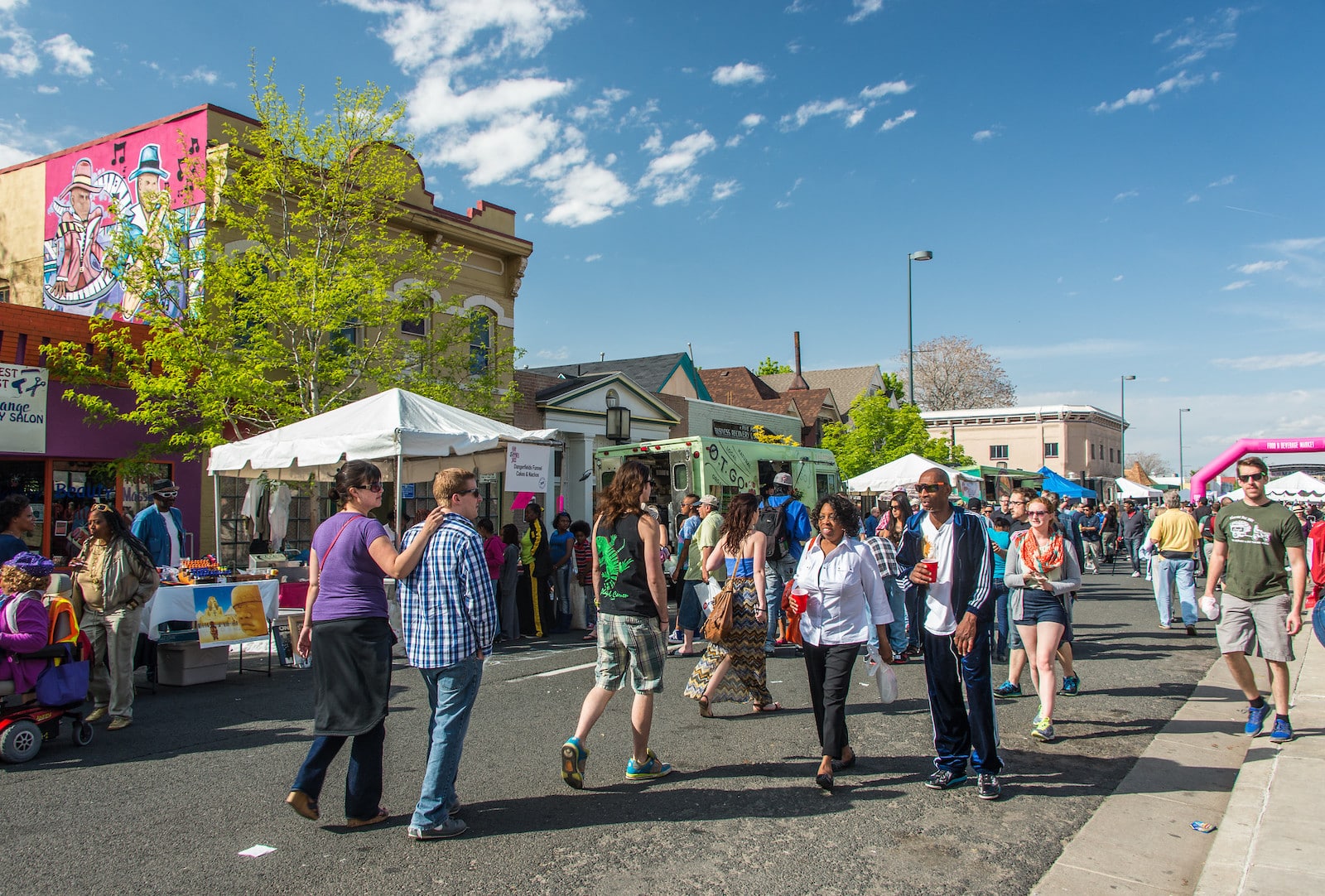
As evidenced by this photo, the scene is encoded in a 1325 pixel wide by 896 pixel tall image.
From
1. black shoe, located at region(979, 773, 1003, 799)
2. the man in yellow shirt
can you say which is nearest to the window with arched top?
the man in yellow shirt

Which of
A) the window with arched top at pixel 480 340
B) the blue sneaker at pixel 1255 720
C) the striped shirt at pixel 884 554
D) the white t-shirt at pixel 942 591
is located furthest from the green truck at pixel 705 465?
the white t-shirt at pixel 942 591

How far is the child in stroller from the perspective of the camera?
5.94 metres

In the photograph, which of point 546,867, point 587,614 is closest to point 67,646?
point 546,867

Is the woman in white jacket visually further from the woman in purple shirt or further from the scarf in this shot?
the woman in purple shirt

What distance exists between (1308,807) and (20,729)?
769 centimetres

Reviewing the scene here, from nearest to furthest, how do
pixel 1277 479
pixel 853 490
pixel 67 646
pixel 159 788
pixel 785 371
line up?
pixel 159 788, pixel 67 646, pixel 853 490, pixel 1277 479, pixel 785 371

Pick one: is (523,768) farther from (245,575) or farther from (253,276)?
(253,276)

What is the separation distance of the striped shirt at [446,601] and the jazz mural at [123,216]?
11.1m

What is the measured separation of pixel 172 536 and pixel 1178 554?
39.3ft

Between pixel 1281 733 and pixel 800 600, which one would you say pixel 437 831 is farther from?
pixel 1281 733

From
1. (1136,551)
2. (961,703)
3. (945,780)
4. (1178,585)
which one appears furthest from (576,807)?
(1136,551)

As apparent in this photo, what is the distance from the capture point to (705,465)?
17.2m

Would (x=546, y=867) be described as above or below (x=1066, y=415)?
below

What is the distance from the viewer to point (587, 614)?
1278 centimetres
